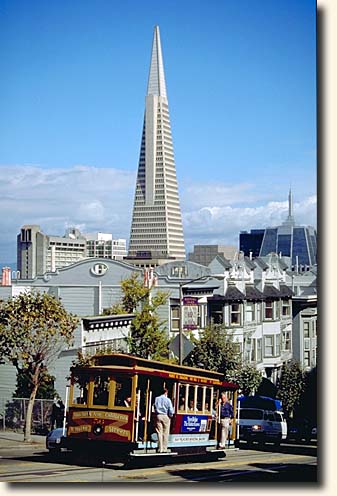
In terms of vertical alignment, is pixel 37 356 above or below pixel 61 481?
above

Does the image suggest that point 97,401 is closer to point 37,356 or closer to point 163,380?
point 163,380

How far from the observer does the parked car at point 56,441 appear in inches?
460

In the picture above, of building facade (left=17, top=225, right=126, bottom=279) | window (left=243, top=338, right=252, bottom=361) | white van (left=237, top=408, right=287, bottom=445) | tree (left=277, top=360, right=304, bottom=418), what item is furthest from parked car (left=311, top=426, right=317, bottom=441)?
building facade (left=17, top=225, right=126, bottom=279)

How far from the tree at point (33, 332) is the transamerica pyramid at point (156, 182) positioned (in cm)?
117

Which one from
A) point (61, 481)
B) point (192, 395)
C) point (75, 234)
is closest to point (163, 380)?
point (192, 395)

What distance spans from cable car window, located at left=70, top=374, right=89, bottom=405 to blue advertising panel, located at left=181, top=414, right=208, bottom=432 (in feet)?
3.32

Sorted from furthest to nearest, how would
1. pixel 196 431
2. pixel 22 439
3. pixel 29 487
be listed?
pixel 22 439 < pixel 196 431 < pixel 29 487

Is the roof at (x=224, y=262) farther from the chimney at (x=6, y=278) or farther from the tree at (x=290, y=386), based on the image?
the chimney at (x=6, y=278)

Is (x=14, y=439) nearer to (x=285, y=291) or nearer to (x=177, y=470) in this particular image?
(x=177, y=470)

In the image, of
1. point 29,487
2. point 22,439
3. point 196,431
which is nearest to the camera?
point 29,487

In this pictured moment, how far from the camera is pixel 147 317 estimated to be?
42.5ft

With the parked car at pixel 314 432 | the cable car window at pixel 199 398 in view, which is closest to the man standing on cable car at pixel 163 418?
the cable car window at pixel 199 398

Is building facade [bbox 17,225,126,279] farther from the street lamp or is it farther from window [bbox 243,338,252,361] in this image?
window [bbox 243,338,252,361]

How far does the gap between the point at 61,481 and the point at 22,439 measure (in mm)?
1648
